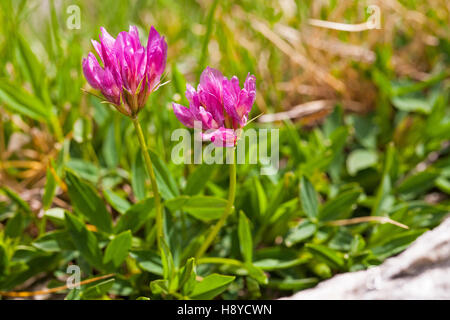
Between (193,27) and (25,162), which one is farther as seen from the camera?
(193,27)

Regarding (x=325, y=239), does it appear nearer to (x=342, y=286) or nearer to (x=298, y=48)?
(x=342, y=286)

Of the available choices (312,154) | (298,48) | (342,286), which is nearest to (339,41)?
(298,48)

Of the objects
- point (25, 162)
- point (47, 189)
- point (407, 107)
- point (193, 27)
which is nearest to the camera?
point (47, 189)

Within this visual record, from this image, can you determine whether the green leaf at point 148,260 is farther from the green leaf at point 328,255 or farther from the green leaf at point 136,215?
the green leaf at point 328,255

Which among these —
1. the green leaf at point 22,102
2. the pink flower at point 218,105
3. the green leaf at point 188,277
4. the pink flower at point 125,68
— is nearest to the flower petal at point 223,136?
the pink flower at point 218,105
